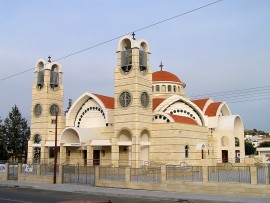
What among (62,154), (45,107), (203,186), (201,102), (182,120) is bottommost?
(203,186)

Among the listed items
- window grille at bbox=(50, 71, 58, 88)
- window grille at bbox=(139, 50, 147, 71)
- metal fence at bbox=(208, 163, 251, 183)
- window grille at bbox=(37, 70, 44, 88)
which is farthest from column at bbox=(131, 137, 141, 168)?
window grille at bbox=(37, 70, 44, 88)

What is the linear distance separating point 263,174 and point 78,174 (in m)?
13.6

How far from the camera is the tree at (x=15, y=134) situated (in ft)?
179

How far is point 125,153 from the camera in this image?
3338cm

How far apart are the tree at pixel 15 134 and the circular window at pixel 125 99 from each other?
2908 centimetres

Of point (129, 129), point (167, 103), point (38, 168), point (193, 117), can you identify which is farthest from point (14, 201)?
point (193, 117)

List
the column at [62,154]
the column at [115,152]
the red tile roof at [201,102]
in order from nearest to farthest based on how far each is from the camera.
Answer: the column at [115,152], the column at [62,154], the red tile roof at [201,102]

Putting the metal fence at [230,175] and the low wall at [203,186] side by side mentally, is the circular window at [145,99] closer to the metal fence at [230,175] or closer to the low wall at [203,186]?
the low wall at [203,186]

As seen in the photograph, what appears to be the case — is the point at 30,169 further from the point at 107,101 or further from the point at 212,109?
the point at 212,109

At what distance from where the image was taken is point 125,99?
32.0 metres

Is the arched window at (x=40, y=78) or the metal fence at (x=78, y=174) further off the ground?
the arched window at (x=40, y=78)

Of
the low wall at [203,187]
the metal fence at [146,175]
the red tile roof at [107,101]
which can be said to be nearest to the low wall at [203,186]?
the low wall at [203,187]

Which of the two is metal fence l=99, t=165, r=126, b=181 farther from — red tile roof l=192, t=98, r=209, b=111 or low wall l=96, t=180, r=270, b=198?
red tile roof l=192, t=98, r=209, b=111

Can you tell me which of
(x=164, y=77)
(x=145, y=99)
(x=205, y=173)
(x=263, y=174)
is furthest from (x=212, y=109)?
(x=263, y=174)
